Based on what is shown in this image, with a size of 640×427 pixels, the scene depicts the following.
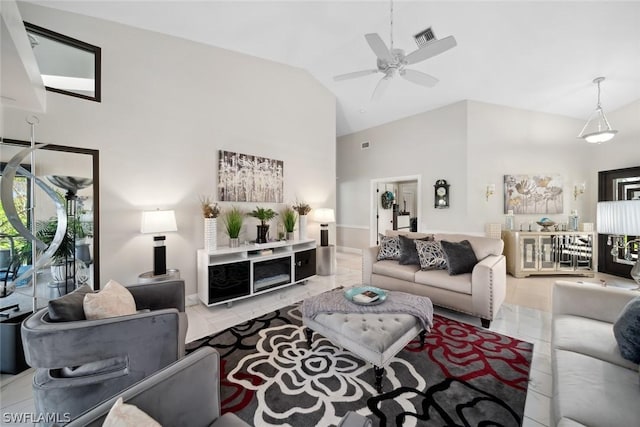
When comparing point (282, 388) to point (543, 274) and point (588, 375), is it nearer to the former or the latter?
point (588, 375)

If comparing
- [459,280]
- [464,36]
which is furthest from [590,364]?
[464,36]

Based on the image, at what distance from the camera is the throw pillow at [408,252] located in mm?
3176

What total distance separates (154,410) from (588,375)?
6.45 feet

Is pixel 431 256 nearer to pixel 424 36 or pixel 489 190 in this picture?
pixel 489 190

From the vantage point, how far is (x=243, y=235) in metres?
3.71

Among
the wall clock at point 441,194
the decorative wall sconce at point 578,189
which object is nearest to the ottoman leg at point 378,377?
the wall clock at point 441,194

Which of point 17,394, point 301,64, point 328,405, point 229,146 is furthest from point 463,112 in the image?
point 17,394

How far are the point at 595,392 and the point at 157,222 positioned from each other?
11.6 ft

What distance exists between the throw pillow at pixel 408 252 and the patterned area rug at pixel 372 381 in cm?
95

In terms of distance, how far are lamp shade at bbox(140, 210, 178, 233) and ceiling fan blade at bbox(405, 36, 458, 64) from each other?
10.3ft

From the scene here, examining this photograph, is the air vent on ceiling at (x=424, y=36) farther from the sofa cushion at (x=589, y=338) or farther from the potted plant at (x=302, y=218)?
the sofa cushion at (x=589, y=338)

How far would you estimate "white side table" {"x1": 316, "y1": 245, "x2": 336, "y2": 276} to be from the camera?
4.42m

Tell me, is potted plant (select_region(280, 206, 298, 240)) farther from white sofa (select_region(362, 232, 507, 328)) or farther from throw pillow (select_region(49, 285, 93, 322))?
throw pillow (select_region(49, 285, 93, 322))

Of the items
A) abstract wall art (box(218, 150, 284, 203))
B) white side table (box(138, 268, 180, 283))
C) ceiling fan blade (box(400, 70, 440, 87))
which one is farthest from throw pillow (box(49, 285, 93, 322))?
ceiling fan blade (box(400, 70, 440, 87))
